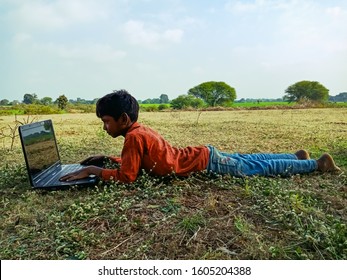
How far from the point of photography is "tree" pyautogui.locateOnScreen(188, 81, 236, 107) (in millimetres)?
60969

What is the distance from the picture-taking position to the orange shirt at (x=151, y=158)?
10.9 ft

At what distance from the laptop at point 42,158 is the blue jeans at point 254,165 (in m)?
1.35

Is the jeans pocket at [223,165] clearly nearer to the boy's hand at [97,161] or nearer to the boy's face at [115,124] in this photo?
the boy's face at [115,124]

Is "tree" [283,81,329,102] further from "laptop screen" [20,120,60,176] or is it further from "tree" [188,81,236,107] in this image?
"laptop screen" [20,120,60,176]

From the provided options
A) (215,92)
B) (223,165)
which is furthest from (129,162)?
(215,92)

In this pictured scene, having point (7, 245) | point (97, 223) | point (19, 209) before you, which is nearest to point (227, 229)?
point (97, 223)

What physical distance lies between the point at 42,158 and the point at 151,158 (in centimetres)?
142

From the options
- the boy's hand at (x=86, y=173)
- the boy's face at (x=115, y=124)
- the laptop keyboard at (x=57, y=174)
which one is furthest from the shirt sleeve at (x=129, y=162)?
the laptop keyboard at (x=57, y=174)

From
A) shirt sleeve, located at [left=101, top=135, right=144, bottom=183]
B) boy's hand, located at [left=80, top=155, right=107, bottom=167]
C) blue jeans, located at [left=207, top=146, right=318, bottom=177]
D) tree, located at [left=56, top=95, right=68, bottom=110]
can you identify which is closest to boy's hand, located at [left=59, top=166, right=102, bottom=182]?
shirt sleeve, located at [left=101, top=135, right=144, bottom=183]

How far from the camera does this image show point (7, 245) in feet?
7.86

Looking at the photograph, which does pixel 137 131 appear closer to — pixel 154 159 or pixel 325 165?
pixel 154 159

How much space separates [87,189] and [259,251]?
6.84 ft
